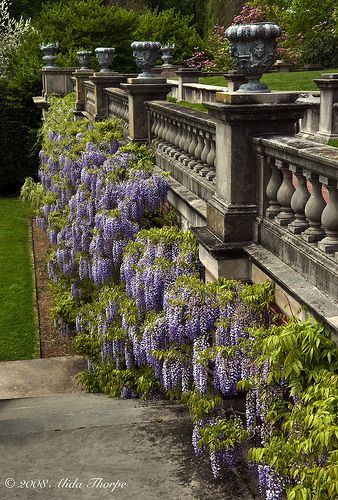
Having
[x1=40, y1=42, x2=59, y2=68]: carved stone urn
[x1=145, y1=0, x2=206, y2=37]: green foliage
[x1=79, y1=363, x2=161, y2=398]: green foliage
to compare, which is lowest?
[x1=79, y1=363, x2=161, y2=398]: green foliage

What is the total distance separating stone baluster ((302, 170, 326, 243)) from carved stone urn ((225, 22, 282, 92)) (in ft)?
4.07

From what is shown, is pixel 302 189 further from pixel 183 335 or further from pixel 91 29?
pixel 91 29

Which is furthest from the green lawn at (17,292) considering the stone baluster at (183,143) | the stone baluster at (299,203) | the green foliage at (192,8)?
the green foliage at (192,8)

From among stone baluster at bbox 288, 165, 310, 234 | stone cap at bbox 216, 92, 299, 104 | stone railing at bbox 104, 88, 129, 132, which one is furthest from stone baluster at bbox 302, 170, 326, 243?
stone railing at bbox 104, 88, 129, 132

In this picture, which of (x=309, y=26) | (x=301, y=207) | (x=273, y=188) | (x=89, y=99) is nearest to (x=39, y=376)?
(x=273, y=188)

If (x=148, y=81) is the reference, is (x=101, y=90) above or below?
below

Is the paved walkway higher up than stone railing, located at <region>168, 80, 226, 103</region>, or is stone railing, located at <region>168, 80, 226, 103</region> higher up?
stone railing, located at <region>168, 80, 226, 103</region>

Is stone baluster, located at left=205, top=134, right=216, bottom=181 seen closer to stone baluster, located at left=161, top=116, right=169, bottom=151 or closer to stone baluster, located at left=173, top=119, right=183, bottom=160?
stone baluster, located at left=173, top=119, right=183, bottom=160

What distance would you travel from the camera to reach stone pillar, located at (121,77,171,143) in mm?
11000

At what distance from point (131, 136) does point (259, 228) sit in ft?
18.8

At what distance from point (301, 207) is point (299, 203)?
0.03m

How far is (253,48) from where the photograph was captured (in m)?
5.88

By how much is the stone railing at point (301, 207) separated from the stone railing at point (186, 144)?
4.69ft

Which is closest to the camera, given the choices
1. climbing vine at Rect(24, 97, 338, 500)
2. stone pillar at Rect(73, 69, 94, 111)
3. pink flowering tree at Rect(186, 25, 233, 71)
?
climbing vine at Rect(24, 97, 338, 500)
